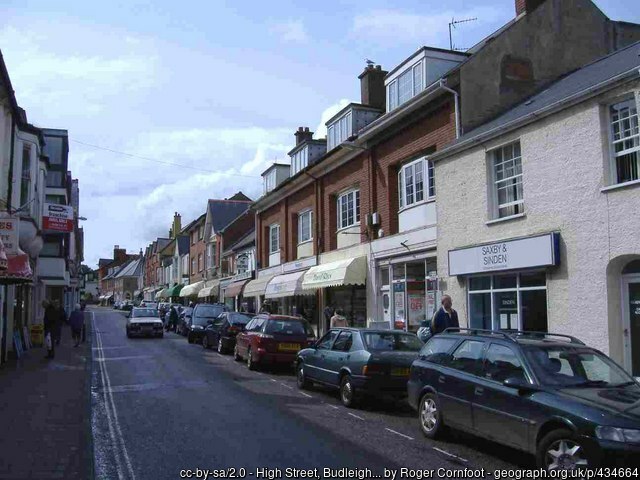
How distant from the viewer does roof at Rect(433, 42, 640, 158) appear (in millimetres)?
11672

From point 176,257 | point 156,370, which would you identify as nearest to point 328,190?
point 156,370

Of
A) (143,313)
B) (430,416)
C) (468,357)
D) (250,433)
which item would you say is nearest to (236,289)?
(143,313)

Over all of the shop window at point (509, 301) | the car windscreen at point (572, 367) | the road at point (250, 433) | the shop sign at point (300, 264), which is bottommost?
the road at point (250, 433)

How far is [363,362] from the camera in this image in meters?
10.8

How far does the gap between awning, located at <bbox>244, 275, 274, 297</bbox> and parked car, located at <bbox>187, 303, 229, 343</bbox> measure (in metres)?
2.14

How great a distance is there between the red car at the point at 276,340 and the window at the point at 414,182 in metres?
4.87

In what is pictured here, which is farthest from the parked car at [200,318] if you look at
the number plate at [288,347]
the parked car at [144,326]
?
the number plate at [288,347]

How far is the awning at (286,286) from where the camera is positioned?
82.9 ft

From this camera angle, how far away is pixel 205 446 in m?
7.77

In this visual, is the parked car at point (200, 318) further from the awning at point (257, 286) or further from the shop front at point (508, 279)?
the shop front at point (508, 279)

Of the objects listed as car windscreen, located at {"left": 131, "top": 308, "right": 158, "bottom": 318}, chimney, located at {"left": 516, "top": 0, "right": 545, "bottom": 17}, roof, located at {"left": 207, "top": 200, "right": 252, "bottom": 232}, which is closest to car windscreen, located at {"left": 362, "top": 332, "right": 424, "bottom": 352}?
chimney, located at {"left": 516, "top": 0, "right": 545, "bottom": 17}

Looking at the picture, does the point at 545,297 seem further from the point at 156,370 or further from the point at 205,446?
the point at 156,370

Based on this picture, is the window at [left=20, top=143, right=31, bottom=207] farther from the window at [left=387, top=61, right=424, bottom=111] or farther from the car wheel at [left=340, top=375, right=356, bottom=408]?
the car wheel at [left=340, top=375, right=356, bottom=408]

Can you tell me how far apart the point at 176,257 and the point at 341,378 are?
60905mm
